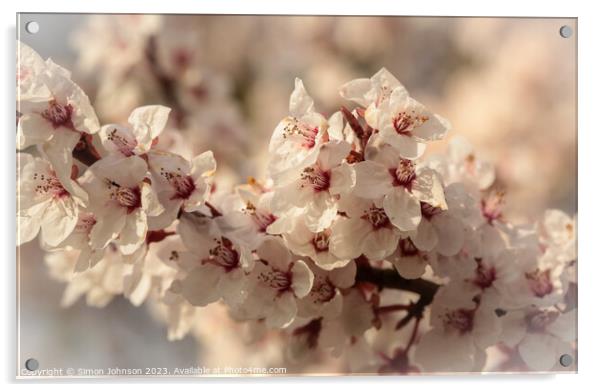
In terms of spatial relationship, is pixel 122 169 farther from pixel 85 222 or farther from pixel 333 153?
pixel 333 153

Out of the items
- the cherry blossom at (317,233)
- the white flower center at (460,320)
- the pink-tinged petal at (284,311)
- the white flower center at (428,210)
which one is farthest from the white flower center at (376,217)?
the white flower center at (460,320)

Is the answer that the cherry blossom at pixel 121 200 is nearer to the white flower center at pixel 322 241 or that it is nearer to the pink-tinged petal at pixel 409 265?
the white flower center at pixel 322 241

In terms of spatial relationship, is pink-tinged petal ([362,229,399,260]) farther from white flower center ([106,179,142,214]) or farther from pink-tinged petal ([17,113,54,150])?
pink-tinged petal ([17,113,54,150])

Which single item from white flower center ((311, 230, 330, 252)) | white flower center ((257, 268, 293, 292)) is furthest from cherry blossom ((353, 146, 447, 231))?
white flower center ((257, 268, 293, 292))
